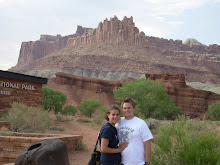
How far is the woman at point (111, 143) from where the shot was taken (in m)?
3.32

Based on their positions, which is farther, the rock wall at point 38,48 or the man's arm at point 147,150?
the rock wall at point 38,48

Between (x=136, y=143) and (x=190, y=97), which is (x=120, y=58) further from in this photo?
(x=136, y=143)

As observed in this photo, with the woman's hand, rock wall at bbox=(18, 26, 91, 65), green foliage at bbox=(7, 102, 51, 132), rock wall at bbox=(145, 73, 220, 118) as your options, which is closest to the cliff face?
rock wall at bbox=(145, 73, 220, 118)

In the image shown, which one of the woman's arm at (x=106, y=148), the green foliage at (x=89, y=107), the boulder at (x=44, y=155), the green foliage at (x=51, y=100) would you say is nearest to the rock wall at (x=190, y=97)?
the green foliage at (x=89, y=107)

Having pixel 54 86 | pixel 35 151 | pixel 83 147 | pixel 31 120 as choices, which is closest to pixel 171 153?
pixel 35 151

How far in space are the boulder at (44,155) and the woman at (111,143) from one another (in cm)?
163

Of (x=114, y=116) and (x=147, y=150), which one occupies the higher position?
(x=114, y=116)

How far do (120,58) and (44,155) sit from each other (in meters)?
85.8

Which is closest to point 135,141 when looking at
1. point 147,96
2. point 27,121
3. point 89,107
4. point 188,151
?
point 188,151

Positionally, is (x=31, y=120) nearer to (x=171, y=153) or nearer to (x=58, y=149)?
(x=58, y=149)

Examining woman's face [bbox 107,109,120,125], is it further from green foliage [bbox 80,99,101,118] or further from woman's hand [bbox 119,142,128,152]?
green foliage [bbox 80,99,101,118]

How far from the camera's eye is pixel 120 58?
294ft

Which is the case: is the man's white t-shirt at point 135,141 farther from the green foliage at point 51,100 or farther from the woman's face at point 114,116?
the green foliage at point 51,100

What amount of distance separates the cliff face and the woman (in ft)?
187
